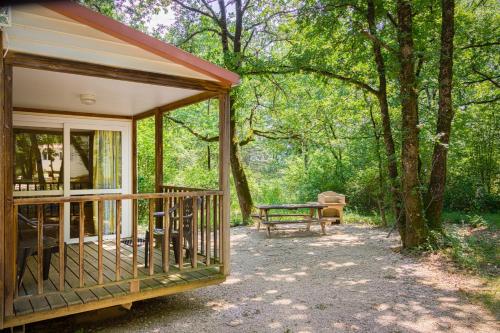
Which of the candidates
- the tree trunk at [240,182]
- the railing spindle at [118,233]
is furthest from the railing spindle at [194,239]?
the tree trunk at [240,182]

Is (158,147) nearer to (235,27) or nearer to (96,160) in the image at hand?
(96,160)

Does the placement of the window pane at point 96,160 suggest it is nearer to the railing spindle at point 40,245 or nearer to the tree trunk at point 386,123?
the railing spindle at point 40,245

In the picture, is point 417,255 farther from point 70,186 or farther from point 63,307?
point 70,186

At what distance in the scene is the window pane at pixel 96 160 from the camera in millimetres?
6582

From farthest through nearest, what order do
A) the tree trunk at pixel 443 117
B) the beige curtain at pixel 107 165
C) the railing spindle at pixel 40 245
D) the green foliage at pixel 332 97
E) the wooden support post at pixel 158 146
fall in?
the green foliage at pixel 332 97 → the tree trunk at pixel 443 117 → the beige curtain at pixel 107 165 → the wooden support post at pixel 158 146 → the railing spindle at pixel 40 245

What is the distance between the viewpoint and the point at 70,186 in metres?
6.52

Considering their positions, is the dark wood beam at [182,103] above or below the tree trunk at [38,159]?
above

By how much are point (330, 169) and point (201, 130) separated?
5.01m

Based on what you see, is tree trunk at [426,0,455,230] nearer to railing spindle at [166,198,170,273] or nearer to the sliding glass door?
railing spindle at [166,198,170,273]

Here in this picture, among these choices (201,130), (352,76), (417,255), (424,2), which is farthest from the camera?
(201,130)

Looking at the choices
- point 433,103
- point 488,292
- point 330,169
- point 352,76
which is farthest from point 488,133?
point 488,292

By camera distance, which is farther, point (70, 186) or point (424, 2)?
point (424, 2)

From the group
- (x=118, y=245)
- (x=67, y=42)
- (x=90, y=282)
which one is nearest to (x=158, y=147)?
(x=118, y=245)

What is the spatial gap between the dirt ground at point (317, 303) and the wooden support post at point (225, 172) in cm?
63
